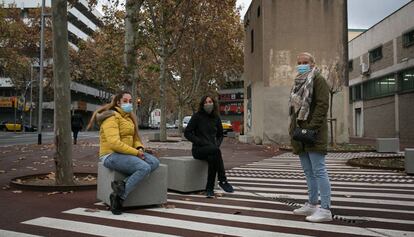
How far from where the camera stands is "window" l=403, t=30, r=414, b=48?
34938mm

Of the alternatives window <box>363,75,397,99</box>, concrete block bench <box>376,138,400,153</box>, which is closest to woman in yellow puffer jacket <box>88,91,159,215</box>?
concrete block bench <box>376,138,400,153</box>

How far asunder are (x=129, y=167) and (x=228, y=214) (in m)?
1.54

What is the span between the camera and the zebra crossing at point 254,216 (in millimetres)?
6098

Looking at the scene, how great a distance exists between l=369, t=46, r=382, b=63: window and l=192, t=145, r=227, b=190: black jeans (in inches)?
1406

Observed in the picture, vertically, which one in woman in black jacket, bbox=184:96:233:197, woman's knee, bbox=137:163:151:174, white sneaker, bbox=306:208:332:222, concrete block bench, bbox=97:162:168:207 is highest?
woman in black jacket, bbox=184:96:233:197

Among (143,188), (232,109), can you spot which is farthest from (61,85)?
(232,109)

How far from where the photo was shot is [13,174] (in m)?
12.5

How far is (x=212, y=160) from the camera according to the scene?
8930 mm

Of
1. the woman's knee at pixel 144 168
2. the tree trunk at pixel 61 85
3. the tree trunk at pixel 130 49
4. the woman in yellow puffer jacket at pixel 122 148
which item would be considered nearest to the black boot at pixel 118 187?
the woman in yellow puffer jacket at pixel 122 148

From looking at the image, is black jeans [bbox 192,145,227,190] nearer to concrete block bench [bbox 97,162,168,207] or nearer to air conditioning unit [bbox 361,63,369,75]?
concrete block bench [bbox 97,162,168,207]

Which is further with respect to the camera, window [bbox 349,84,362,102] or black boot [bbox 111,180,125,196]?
window [bbox 349,84,362,102]

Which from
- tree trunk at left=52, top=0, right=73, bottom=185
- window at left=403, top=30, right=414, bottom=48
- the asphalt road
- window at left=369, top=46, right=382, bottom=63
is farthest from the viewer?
window at left=369, top=46, right=382, bottom=63

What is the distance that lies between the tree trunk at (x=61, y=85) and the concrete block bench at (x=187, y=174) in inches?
80.2

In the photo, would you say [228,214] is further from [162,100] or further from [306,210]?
[162,100]
